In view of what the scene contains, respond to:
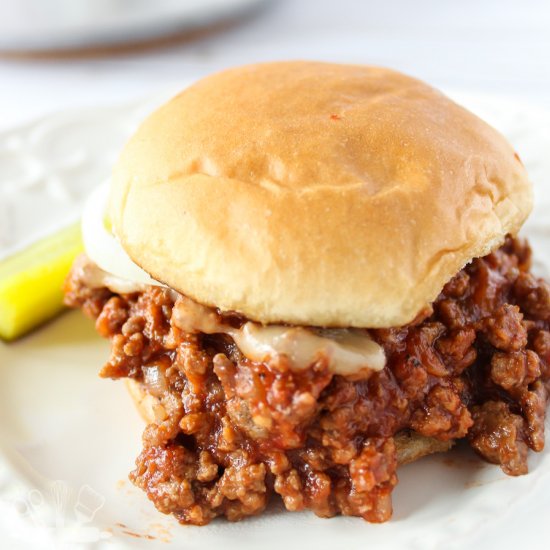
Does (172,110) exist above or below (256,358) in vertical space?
above

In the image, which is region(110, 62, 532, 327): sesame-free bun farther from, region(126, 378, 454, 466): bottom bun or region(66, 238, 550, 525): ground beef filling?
region(126, 378, 454, 466): bottom bun

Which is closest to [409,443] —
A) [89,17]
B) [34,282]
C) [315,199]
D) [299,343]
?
[299,343]

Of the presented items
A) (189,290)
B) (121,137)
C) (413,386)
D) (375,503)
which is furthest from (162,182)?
(121,137)

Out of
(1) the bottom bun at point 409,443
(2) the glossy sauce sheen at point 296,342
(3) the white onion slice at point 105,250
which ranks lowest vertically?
(1) the bottom bun at point 409,443

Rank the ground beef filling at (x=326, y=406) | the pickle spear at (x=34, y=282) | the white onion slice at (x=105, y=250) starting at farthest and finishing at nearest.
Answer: the pickle spear at (x=34, y=282), the white onion slice at (x=105, y=250), the ground beef filling at (x=326, y=406)

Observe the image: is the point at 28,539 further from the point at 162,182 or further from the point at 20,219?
the point at 20,219

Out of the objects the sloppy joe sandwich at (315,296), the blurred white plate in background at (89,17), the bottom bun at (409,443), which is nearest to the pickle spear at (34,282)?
the sloppy joe sandwich at (315,296)

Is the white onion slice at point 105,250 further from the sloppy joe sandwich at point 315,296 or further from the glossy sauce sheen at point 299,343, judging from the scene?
the glossy sauce sheen at point 299,343

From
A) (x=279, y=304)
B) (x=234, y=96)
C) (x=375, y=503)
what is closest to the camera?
(x=279, y=304)

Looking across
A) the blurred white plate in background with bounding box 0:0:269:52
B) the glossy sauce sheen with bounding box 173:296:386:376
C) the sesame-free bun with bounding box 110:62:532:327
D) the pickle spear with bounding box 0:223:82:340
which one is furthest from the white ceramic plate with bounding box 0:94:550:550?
the blurred white plate in background with bounding box 0:0:269:52

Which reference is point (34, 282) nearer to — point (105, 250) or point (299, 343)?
point (105, 250)
